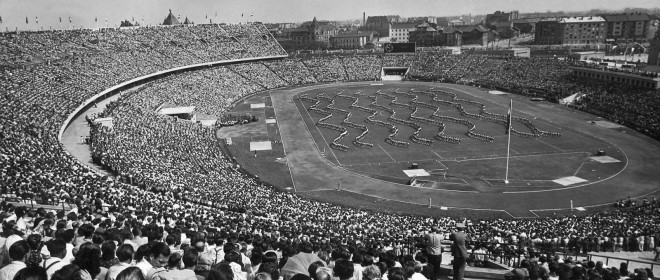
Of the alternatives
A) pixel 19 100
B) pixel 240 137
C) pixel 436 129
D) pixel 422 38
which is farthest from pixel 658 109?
pixel 422 38

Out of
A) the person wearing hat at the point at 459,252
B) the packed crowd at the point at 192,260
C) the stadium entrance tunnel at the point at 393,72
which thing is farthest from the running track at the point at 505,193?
the stadium entrance tunnel at the point at 393,72

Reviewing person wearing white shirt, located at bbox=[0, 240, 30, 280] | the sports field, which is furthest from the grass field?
person wearing white shirt, located at bbox=[0, 240, 30, 280]

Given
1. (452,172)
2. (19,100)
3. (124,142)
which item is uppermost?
(19,100)

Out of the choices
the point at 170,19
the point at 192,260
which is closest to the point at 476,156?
the point at 192,260

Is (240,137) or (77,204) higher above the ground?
(77,204)

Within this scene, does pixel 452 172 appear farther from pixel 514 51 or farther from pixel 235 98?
pixel 514 51

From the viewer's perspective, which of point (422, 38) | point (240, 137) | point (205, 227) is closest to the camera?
point (205, 227)

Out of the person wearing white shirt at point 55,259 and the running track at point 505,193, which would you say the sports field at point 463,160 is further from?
the person wearing white shirt at point 55,259
